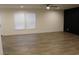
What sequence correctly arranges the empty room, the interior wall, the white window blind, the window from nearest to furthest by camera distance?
the empty room → the interior wall → the window → the white window blind

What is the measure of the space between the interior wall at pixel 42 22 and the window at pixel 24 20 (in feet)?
0.99

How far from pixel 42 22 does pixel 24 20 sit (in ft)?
5.38

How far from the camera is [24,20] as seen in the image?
36.2ft

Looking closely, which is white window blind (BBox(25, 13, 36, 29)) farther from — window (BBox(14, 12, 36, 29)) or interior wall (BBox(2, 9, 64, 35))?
interior wall (BBox(2, 9, 64, 35))

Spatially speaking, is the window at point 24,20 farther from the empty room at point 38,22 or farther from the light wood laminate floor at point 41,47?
the light wood laminate floor at point 41,47

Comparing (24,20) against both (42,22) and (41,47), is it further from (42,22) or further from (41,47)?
(41,47)

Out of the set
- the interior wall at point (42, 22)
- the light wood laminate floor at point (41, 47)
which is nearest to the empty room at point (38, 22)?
→ the interior wall at point (42, 22)

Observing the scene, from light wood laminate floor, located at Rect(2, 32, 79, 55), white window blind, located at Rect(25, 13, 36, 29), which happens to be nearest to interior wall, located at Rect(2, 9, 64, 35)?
white window blind, located at Rect(25, 13, 36, 29)

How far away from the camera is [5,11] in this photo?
10.2 m

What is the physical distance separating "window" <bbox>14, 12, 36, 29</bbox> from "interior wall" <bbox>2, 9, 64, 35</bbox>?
30cm

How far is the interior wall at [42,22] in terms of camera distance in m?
10.4

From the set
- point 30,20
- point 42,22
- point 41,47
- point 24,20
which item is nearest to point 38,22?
point 42,22

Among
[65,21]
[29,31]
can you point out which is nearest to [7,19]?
[29,31]

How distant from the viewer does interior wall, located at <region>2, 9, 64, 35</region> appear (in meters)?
10.4
